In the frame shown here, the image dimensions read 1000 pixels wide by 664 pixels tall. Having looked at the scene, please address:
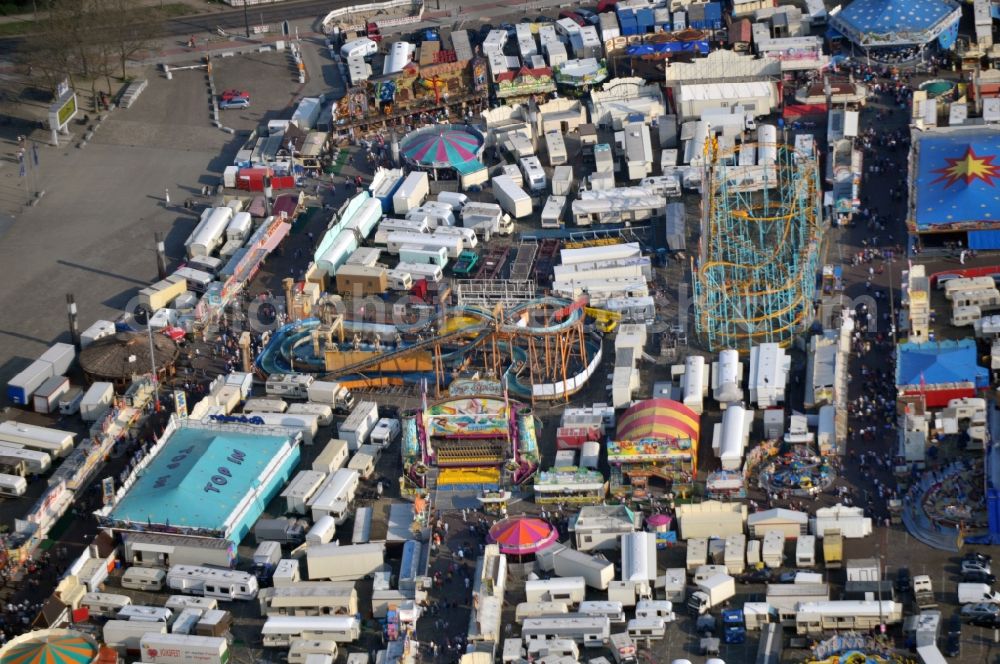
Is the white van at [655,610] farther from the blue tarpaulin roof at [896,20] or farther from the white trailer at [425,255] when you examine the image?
the blue tarpaulin roof at [896,20]

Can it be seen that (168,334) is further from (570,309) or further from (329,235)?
(570,309)

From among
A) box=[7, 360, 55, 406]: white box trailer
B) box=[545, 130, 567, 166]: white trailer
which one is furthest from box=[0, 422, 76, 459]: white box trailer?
box=[545, 130, 567, 166]: white trailer

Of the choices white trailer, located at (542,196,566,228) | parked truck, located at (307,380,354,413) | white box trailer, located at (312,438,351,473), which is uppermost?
white trailer, located at (542,196,566,228)

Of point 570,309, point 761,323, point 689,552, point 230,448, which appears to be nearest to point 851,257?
point 761,323

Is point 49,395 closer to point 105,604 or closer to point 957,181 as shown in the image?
point 105,604

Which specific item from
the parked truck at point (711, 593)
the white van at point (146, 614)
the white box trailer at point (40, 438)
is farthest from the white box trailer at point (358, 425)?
the parked truck at point (711, 593)

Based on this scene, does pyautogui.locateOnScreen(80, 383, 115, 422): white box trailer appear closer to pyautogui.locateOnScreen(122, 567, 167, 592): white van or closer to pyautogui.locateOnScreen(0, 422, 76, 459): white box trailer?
pyautogui.locateOnScreen(0, 422, 76, 459): white box trailer
